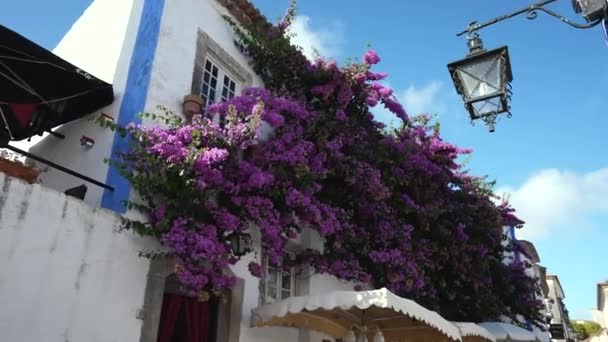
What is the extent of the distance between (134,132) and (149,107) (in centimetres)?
67

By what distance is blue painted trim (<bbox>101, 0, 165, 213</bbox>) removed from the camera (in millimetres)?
7043

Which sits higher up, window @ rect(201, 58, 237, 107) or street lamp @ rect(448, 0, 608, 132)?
window @ rect(201, 58, 237, 107)

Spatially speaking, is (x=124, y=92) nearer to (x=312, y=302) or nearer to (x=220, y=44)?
(x=220, y=44)

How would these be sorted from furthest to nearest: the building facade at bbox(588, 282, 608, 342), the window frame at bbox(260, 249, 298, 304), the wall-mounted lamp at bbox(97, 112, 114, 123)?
the building facade at bbox(588, 282, 608, 342) < the window frame at bbox(260, 249, 298, 304) < the wall-mounted lamp at bbox(97, 112, 114, 123)

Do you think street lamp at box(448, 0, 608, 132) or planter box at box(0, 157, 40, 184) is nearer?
street lamp at box(448, 0, 608, 132)

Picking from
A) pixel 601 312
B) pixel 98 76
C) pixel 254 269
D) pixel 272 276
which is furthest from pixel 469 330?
pixel 601 312

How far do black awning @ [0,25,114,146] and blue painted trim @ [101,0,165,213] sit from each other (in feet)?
1.30

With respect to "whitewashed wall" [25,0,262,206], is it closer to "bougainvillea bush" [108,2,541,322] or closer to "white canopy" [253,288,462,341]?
"bougainvillea bush" [108,2,541,322]

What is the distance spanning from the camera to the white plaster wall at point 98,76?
7.61 metres

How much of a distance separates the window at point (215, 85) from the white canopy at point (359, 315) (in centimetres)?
397

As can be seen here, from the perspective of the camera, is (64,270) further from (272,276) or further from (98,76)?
(272,276)

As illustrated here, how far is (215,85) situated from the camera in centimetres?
971

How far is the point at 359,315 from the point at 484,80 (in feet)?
14.5

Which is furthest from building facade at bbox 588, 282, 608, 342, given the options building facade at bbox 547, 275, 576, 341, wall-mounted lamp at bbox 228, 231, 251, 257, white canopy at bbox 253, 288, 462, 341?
wall-mounted lamp at bbox 228, 231, 251, 257
